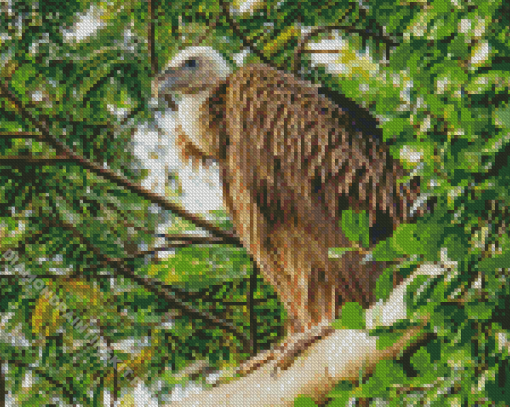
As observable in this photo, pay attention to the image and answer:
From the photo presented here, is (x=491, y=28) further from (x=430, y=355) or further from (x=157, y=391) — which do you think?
(x=157, y=391)

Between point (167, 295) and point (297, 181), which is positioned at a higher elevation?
point (297, 181)

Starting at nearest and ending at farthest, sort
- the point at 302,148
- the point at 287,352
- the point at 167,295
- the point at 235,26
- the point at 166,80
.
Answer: the point at 287,352
the point at 302,148
the point at 167,295
the point at 166,80
the point at 235,26

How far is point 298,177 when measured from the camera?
11.0 feet

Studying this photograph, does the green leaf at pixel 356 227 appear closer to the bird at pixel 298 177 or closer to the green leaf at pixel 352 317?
the green leaf at pixel 352 317

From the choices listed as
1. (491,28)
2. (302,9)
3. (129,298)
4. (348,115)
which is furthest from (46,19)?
(491,28)

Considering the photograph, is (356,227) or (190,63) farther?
(190,63)

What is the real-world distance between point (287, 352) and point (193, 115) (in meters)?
2.21

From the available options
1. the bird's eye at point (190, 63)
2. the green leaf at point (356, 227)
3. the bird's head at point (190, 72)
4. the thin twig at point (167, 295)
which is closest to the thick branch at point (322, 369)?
the green leaf at point (356, 227)

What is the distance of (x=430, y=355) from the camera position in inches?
38.7

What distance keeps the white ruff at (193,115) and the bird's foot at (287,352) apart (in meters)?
1.94

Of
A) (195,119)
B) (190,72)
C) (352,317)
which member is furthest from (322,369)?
(190,72)

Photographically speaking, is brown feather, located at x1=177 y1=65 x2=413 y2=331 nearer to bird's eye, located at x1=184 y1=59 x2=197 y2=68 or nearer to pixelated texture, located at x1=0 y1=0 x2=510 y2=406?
pixelated texture, located at x1=0 y1=0 x2=510 y2=406

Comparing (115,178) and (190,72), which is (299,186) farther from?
(190,72)

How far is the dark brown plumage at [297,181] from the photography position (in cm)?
324
